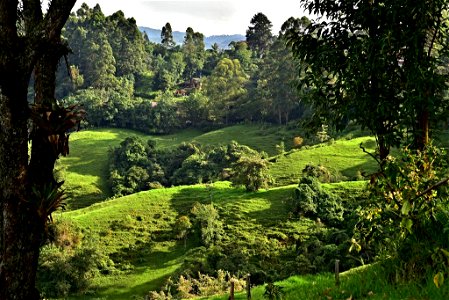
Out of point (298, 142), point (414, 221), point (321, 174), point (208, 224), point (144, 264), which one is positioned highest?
point (414, 221)

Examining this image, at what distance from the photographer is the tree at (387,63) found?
25.7 ft

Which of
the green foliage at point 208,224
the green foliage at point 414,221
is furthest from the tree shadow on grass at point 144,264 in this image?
the green foliage at point 414,221

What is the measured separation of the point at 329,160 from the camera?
161ft

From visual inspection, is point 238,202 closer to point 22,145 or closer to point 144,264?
point 144,264

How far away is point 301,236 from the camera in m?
34.3

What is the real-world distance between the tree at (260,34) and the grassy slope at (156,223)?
78.1m

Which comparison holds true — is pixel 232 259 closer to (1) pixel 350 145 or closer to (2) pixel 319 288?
(2) pixel 319 288

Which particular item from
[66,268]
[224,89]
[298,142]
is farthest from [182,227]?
[224,89]

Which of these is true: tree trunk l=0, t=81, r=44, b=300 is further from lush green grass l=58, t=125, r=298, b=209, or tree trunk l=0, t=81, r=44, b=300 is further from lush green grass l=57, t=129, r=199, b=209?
lush green grass l=58, t=125, r=298, b=209

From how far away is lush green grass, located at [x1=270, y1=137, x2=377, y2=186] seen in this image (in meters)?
47.0

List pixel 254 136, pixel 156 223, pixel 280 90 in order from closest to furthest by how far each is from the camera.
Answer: pixel 156 223
pixel 254 136
pixel 280 90

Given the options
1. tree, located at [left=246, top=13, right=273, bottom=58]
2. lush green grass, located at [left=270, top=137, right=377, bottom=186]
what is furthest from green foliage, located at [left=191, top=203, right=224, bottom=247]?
tree, located at [left=246, top=13, right=273, bottom=58]

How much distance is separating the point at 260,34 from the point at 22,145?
11592cm

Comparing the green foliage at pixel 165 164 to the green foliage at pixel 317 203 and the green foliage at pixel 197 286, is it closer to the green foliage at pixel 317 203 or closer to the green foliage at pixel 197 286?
the green foliage at pixel 317 203
